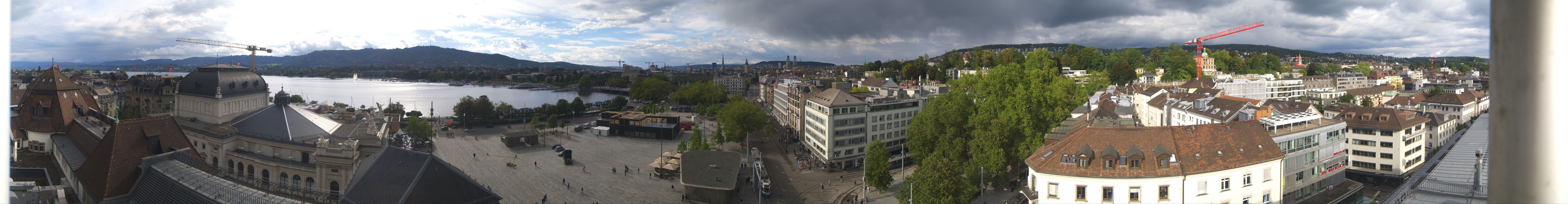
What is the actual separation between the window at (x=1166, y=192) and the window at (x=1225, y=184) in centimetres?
96

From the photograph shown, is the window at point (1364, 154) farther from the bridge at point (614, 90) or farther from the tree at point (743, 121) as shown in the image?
the bridge at point (614, 90)

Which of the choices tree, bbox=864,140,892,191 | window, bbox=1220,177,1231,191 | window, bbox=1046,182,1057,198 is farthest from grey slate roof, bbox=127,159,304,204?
window, bbox=1220,177,1231,191

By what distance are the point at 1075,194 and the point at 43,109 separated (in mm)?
18803

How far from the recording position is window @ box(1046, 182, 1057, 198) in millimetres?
10273

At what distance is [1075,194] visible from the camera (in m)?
10.1

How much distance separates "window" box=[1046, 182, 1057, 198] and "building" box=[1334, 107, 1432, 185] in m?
12.9

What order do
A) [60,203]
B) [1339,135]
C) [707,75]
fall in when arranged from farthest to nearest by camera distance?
[707,75] < [1339,135] < [60,203]

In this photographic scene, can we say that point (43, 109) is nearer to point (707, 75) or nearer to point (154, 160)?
point (154, 160)

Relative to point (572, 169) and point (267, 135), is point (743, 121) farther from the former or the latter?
point (267, 135)

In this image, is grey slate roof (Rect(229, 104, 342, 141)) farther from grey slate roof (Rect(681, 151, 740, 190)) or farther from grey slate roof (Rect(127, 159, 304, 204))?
grey slate roof (Rect(681, 151, 740, 190))

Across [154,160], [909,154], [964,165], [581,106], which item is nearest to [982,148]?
[964,165]

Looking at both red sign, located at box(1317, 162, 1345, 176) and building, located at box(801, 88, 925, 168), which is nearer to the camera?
red sign, located at box(1317, 162, 1345, 176)

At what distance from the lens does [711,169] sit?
17.4 m

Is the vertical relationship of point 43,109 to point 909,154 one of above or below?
above
